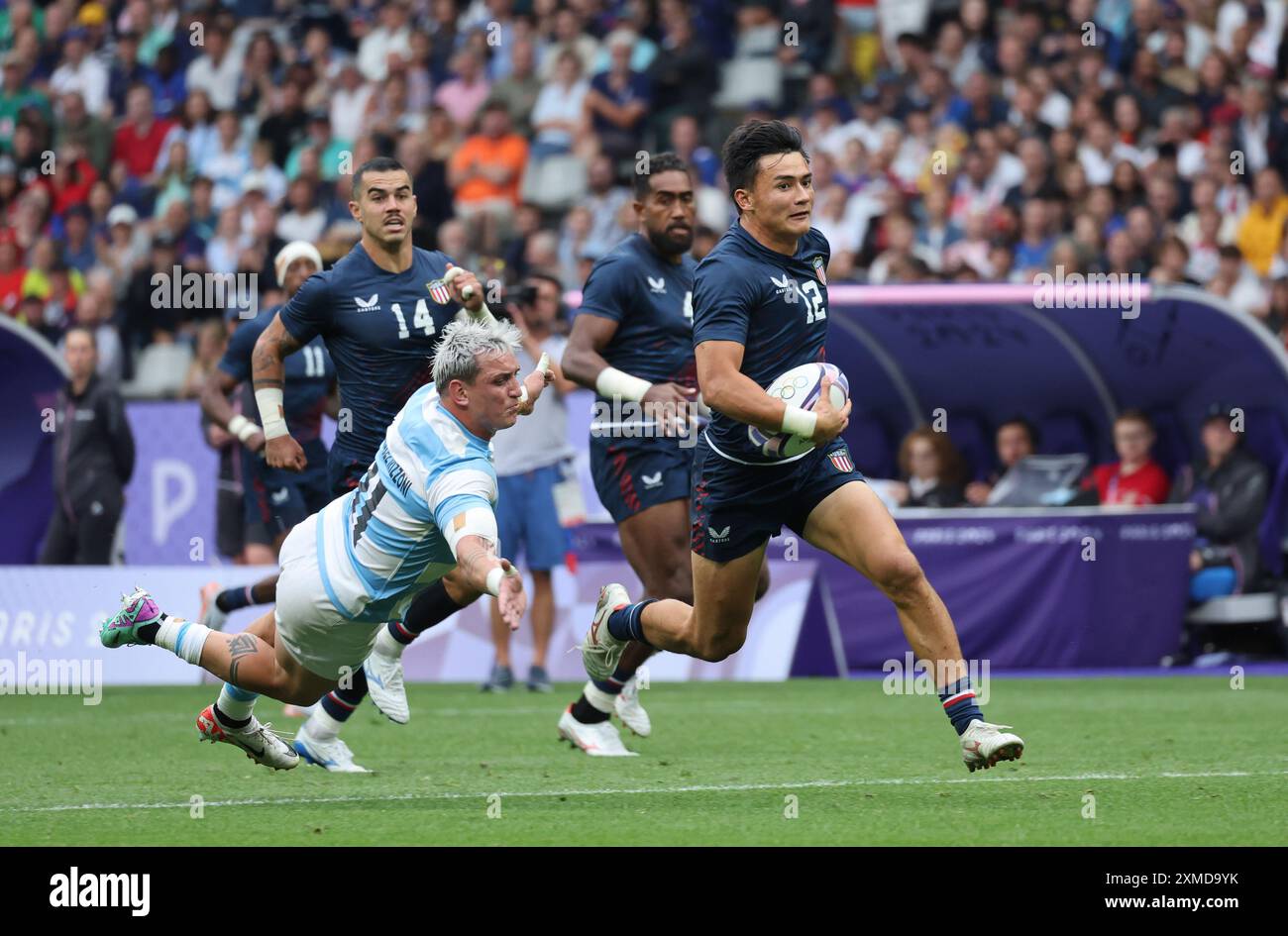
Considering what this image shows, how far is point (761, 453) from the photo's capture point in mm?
8234

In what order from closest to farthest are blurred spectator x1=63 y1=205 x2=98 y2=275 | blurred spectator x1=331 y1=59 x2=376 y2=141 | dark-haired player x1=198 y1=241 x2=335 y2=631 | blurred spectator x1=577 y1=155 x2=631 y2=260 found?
dark-haired player x1=198 y1=241 x2=335 y2=631 → blurred spectator x1=577 y1=155 x2=631 y2=260 → blurred spectator x1=63 y1=205 x2=98 y2=275 → blurred spectator x1=331 y1=59 x2=376 y2=141

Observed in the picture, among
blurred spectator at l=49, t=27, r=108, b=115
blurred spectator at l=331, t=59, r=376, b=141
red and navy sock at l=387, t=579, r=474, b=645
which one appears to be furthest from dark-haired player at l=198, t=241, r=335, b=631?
blurred spectator at l=49, t=27, r=108, b=115

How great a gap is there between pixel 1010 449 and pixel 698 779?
31.0 feet

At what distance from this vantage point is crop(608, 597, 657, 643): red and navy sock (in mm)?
9117

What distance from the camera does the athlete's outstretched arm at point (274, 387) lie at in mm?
10148

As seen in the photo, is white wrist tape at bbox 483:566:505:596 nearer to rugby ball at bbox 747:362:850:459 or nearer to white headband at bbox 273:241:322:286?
rugby ball at bbox 747:362:850:459

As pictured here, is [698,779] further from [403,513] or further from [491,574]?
[491,574]

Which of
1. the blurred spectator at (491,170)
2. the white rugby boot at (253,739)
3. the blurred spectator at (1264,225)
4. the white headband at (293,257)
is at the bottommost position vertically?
the white rugby boot at (253,739)

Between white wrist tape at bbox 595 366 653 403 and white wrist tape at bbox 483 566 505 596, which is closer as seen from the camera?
white wrist tape at bbox 483 566 505 596

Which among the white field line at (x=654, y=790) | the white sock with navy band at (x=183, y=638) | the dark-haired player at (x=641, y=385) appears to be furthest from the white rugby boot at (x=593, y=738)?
the white sock with navy band at (x=183, y=638)

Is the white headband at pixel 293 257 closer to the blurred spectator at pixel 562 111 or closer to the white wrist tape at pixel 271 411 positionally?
the white wrist tape at pixel 271 411

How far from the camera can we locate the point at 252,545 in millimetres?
15039

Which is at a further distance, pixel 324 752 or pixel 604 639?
pixel 324 752

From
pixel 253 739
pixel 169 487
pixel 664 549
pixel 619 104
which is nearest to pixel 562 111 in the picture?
pixel 619 104
